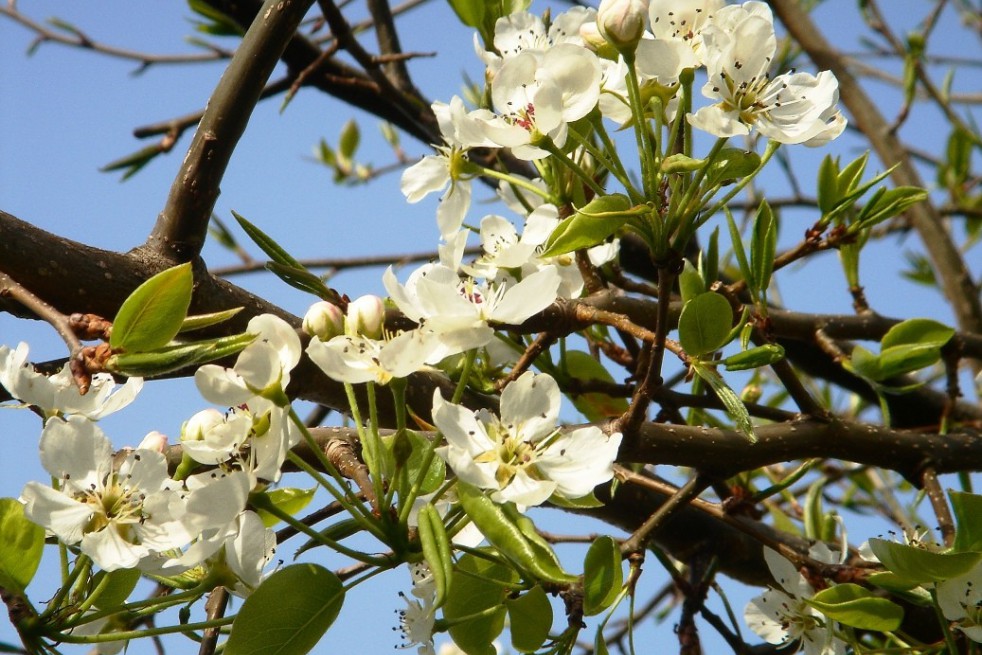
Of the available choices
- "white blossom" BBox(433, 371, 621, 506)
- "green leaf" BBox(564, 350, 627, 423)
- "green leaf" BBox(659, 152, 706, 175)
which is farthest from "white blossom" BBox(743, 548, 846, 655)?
"green leaf" BBox(659, 152, 706, 175)

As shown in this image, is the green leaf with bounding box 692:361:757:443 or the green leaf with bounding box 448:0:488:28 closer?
the green leaf with bounding box 692:361:757:443

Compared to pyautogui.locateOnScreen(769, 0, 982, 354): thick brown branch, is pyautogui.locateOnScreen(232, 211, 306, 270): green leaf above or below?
below

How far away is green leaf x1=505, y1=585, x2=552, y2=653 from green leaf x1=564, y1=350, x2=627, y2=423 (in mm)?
485

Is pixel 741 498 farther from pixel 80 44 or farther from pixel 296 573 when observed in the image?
pixel 80 44

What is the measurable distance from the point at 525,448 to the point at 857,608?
0.43m

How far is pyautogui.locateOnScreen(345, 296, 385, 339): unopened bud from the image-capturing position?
858 millimetres

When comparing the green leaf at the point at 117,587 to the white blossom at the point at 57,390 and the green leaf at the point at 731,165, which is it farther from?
the green leaf at the point at 731,165

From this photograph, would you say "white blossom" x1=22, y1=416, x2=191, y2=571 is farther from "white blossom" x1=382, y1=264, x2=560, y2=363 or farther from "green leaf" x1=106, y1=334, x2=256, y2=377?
"white blossom" x1=382, y1=264, x2=560, y2=363

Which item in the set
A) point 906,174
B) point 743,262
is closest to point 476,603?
point 743,262

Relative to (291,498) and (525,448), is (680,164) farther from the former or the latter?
(291,498)

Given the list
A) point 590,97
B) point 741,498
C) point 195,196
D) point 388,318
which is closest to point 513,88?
point 590,97

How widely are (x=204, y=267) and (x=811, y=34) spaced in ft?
5.94

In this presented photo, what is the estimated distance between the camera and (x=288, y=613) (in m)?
0.80

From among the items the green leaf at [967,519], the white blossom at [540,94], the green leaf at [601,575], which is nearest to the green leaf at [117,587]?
the green leaf at [601,575]
